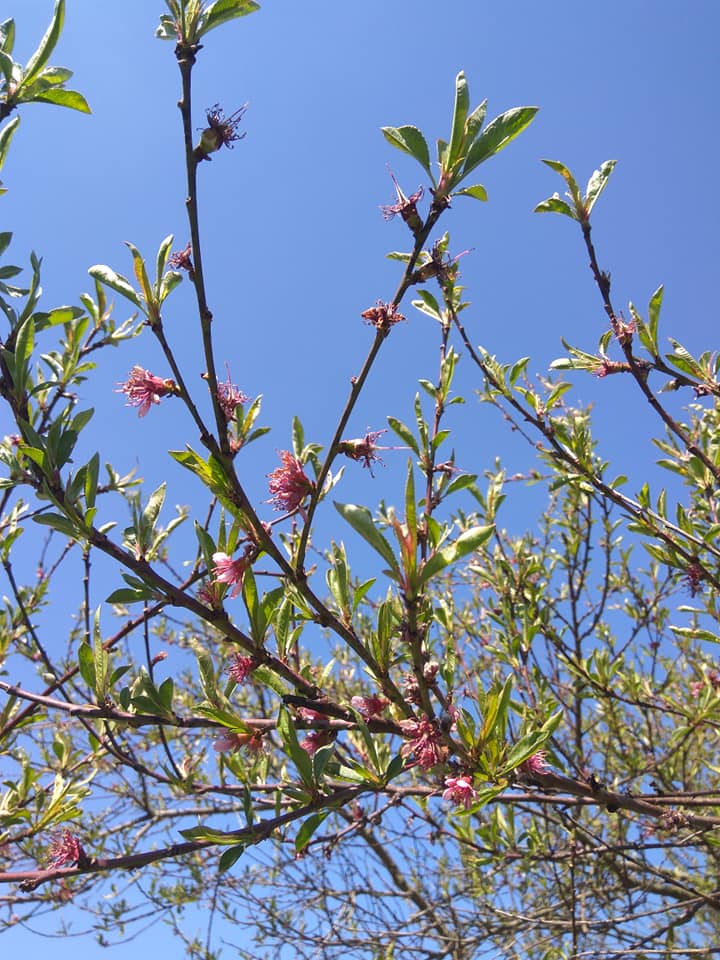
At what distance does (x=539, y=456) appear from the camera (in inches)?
110

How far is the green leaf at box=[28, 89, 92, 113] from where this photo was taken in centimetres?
157

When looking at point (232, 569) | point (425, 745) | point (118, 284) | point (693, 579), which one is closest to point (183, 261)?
point (118, 284)

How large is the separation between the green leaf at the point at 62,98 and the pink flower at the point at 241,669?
1344 millimetres

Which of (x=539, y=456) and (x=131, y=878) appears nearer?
(x=539, y=456)

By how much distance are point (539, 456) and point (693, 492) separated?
75 centimetres

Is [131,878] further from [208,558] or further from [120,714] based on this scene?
[208,558]

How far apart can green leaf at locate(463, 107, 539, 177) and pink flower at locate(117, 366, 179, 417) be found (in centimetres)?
79

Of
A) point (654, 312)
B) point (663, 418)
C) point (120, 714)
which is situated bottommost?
point (120, 714)

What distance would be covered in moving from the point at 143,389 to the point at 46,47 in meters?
0.77

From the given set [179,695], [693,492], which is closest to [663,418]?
[693,492]

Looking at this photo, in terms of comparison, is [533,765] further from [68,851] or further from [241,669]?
[68,851]

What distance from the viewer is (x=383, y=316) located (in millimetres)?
1363

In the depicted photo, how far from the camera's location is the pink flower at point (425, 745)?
1.45 m

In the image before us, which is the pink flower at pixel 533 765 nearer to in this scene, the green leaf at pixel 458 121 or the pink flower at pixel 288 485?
the pink flower at pixel 288 485
